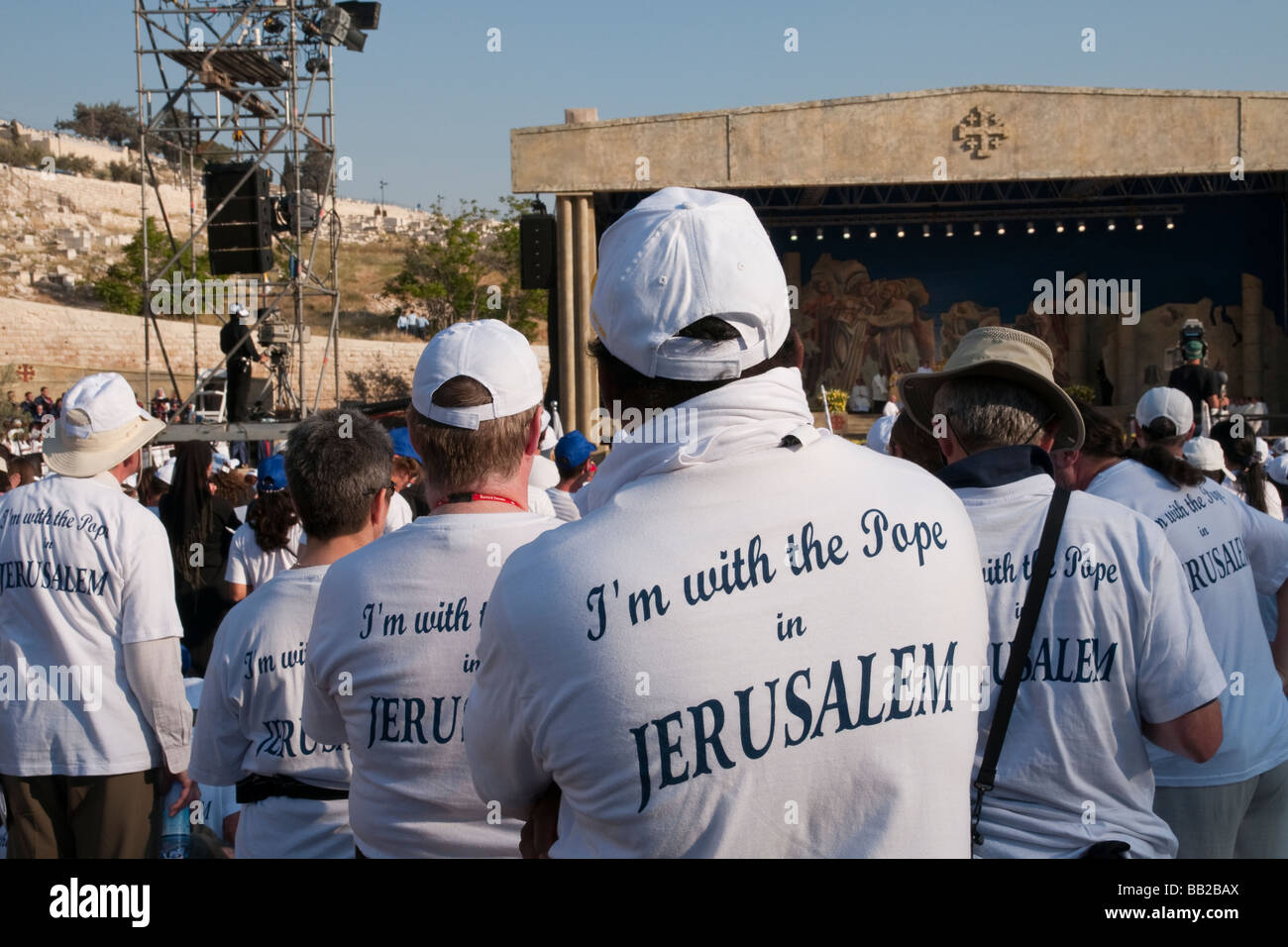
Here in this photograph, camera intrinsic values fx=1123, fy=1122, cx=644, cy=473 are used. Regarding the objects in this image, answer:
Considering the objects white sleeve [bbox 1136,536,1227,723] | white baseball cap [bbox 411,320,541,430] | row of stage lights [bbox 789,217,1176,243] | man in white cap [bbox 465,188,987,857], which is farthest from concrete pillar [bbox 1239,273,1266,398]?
man in white cap [bbox 465,188,987,857]

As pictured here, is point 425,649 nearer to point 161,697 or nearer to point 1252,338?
point 161,697

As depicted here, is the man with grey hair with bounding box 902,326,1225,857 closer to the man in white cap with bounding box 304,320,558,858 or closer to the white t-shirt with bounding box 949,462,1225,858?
the white t-shirt with bounding box 949,462,1225,858

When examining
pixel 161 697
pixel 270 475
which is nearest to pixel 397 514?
pixel 270 475

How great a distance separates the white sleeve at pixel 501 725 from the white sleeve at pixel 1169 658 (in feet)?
4.20

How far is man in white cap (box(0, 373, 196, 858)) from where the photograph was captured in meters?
3.22

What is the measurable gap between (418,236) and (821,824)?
6462cm

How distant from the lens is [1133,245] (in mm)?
24234

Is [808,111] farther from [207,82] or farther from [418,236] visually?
[418,236]

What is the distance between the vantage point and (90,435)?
11.3 ft

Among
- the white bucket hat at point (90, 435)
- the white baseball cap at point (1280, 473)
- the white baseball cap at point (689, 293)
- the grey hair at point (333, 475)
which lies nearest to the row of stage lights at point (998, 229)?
the white baseball cap at point (1280, 473)

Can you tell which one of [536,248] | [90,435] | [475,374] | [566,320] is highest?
[536,248]

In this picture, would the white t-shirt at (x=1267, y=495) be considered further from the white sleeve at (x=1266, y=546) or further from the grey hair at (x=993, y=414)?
the grey hair at (x=993, y=414)

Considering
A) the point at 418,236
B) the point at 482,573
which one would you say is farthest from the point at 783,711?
A: the point at 418,236

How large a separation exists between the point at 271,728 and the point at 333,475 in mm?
605
